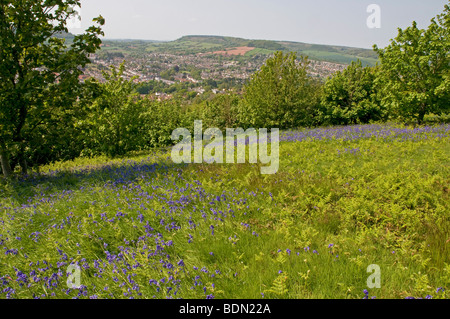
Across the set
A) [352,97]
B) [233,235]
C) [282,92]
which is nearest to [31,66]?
[233,235]

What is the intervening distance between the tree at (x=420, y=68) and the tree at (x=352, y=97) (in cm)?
774

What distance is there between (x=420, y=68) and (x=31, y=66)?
22.5 m

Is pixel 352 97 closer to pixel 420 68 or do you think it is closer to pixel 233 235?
pixel 420 68

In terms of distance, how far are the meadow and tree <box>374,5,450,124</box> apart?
504 inches

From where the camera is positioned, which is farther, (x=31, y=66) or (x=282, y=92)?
(x=282, y=92)

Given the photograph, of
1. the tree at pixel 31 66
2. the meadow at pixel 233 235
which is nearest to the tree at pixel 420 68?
the meadow at pixel 233 235

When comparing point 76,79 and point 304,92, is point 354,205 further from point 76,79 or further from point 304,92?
point 304,92

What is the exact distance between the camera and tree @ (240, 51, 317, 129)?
2409cm

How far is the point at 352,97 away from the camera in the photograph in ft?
89.1

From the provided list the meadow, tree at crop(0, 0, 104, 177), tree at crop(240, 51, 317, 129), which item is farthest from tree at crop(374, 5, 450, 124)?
tree at crop(0, 0, 104, 177)

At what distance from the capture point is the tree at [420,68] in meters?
17.1

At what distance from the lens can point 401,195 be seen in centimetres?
562
